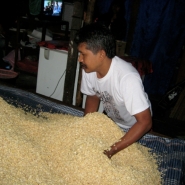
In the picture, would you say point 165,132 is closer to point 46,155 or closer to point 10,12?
point 46,155

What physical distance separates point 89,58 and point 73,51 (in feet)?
5.47

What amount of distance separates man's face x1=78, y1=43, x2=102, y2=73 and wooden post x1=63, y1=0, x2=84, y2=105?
1.54 m

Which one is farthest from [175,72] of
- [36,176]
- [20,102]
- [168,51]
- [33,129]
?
[36,176]

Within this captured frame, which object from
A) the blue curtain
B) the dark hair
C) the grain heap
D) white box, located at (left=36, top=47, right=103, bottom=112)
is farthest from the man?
the blue curtain

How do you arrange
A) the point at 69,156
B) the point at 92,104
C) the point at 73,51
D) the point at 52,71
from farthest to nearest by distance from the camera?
the point at 52,71
the point at 73,51
the point at 92,104
the point at 69,156

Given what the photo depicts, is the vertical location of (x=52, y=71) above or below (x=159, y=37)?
below

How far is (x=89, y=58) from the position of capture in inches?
67.8

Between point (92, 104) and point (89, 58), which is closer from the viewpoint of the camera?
point (89, 58)

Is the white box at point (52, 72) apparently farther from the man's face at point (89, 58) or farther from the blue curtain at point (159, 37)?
the man's face at point (89, 58)

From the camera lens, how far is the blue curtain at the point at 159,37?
15.9 feet

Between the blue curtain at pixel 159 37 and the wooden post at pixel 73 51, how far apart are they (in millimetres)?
2334

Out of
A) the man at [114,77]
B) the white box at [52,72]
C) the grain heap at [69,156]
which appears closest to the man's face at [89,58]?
the man at [114,77]

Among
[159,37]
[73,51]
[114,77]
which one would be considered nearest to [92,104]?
[114,77]

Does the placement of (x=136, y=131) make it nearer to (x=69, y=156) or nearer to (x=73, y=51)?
(x=69, y=156)
